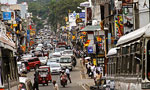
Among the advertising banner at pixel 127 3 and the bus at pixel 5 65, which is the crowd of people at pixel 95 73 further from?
the bus at pixel 5 65

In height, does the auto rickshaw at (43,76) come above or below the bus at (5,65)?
below

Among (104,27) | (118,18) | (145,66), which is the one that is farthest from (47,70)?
(145,66)

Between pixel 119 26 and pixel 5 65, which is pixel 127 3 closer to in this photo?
pixel 119 26

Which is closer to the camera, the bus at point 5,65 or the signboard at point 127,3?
the bus at point 5,65

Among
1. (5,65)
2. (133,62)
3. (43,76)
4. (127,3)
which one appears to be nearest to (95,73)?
(43,76)

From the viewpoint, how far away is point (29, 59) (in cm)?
6994

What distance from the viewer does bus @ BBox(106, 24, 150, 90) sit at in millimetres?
15141

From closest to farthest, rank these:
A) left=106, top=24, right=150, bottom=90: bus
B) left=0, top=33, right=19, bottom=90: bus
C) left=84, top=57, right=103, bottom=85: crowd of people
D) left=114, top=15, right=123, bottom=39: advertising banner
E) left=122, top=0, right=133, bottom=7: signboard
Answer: left=0, top=33, right=19, bottom=90: bus → left=106, top=24, right=150, bottom=90: bus → left=84, top=57, right=103, bottom=85: crowd of people → left=122, top=0, right=133, bottom=7: signboard → left=114, top=15, right=123, bottom=39: advertising banner

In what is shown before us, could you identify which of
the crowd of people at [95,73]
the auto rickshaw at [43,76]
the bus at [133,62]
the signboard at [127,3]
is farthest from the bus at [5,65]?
the auto rickshaw at [43,76]

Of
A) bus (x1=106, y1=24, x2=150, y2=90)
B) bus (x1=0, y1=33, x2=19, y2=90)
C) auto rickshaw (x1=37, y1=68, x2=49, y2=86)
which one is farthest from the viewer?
auto rickshaw (x1=37, y1=68, x2=49, y2=86)

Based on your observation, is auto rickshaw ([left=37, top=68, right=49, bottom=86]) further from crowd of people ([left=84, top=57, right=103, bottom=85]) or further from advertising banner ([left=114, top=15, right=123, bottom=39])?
advertising banner ([left=114, top=15, right=123, bottom=39])

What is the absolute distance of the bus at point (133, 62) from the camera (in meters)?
15.1

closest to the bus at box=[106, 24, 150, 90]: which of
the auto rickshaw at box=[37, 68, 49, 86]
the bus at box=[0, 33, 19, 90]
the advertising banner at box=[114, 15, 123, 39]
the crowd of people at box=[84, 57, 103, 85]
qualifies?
the bus at box=[0, 33, 19, 90]

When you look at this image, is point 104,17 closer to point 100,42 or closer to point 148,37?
point 100,42
